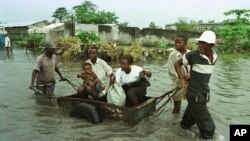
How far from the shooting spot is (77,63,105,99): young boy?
26.9ft

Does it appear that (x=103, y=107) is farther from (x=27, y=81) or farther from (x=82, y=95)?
(x=27, y=81)

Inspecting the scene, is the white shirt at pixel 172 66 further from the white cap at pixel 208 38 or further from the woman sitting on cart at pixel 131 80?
the white cap at pixel 208 38

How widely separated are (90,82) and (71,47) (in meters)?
15.4

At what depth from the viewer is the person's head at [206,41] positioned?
6156 mm

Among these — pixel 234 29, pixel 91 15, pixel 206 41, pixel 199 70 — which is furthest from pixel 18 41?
pixel 206 41

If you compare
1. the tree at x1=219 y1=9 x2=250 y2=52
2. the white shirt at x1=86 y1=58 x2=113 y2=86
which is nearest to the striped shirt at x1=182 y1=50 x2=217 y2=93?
the white shirt at x1=86 y1=58 x2=113 y2=86

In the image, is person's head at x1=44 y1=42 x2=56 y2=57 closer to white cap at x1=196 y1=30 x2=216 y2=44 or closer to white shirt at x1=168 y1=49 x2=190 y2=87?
white shirt at x1=168 y1=49 x2=190 y2=87

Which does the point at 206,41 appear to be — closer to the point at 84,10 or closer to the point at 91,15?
the point at 91,15

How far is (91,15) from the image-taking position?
52344 mm

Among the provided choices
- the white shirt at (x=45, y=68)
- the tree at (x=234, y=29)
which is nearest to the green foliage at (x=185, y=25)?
the tree at (x=234, y=29)

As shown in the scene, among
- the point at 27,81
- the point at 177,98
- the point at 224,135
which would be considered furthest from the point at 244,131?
the point at 27,81

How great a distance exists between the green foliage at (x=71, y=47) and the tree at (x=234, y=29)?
1686 centimetres

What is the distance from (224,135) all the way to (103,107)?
2.49 m

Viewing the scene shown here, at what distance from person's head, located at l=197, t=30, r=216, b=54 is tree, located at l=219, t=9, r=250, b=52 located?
97.0ft
